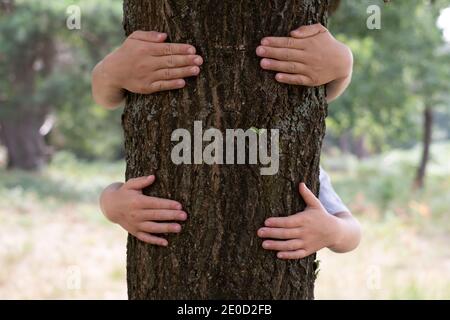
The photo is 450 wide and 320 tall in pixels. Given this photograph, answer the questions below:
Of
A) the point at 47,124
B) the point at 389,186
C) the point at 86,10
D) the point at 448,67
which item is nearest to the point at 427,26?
the point at 448,67

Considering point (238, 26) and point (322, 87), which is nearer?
point (238, 26)

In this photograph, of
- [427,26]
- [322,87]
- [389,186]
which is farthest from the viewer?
[389,186]

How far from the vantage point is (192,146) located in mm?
1490

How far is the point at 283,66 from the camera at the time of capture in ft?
4.86

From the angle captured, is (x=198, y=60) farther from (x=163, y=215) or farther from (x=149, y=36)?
(x=163, y=215)

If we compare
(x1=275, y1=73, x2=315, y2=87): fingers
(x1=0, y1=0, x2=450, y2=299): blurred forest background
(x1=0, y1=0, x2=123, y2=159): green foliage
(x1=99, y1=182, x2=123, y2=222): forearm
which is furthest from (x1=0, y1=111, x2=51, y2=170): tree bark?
(x1=275, y1=73, x2=315, y2=87): fingers

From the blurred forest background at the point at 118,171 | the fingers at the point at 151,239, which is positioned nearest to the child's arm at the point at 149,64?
the fingers at the point at 151,239

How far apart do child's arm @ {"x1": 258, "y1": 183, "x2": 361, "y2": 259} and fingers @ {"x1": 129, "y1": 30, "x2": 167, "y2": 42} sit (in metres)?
0.53

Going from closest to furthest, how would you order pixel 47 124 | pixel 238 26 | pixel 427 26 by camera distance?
pixel 238 26 → pixel 427 26 → pixel 47 124

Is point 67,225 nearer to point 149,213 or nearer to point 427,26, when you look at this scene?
point 427,26

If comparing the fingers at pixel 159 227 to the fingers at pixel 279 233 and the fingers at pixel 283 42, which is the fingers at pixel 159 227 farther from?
the fingers at pixel 283 42

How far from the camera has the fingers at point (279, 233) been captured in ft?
4.85

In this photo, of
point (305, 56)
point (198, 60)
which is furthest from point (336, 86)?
point (198, 60)
